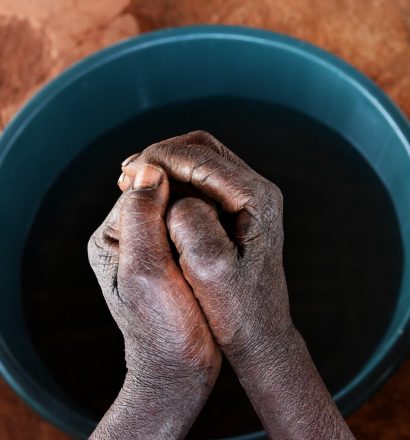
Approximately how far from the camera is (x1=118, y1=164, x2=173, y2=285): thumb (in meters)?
0.68

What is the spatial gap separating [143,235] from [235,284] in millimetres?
129

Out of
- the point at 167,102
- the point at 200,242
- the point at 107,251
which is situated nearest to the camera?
the point at 200,242

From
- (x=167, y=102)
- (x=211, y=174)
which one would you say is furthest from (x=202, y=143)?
(x=167, y=102)

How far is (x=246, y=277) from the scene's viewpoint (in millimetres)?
719

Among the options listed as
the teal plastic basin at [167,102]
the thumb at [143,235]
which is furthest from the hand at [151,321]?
the teal plastic basin at [167,102]

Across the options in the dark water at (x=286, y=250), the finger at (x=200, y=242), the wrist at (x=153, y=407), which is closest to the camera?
the finger at (x=200, y=242)

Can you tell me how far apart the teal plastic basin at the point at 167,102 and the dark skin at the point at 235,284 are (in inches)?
12.1

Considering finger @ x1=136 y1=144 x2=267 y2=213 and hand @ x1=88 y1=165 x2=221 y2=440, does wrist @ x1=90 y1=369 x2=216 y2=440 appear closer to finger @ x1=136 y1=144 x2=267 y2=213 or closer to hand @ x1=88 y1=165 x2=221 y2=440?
hand @ x1=88 y1=165 x2=221 y2=440

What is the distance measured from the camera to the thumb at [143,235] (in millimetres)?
677

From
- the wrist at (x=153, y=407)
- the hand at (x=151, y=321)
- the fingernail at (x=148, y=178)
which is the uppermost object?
the fingernail at (x=148, y=178)

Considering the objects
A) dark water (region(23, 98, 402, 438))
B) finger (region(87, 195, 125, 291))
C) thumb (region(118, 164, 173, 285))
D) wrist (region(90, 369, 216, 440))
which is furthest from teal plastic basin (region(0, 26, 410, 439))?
thumb (region(118, 164, 173, 285))

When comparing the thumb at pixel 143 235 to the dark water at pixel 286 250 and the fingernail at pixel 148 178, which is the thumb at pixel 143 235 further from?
the dark water at pixel 286 250

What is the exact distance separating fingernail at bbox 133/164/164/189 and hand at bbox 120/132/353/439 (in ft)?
0.12

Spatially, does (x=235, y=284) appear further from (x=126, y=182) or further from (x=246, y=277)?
(x=126, y=182)
